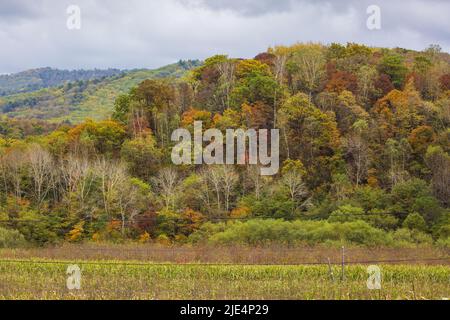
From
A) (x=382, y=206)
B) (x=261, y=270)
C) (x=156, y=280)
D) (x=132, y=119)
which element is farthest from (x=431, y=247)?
(x=132, y=119)

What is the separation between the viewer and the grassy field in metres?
17.6

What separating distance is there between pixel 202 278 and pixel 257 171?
18.3 m

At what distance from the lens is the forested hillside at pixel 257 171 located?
35000 millimetres

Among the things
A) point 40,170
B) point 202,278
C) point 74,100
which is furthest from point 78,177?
point 74,100

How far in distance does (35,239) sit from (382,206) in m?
21.6

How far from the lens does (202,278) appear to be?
23344mm

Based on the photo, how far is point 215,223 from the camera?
36.4 meters

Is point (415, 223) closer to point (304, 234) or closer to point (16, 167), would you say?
point (304, 234)

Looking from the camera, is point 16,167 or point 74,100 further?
point 74,100

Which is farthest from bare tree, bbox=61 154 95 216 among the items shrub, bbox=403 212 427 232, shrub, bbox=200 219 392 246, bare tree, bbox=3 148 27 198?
shrub, bbox=403 212 427 232

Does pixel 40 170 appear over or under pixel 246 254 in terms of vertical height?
over

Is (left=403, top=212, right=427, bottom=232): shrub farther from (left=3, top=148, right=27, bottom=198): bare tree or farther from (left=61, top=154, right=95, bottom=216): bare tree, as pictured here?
(left=3, top=148, right=27, bottom=198): bare tree

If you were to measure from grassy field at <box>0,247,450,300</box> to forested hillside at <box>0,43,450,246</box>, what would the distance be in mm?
5255
